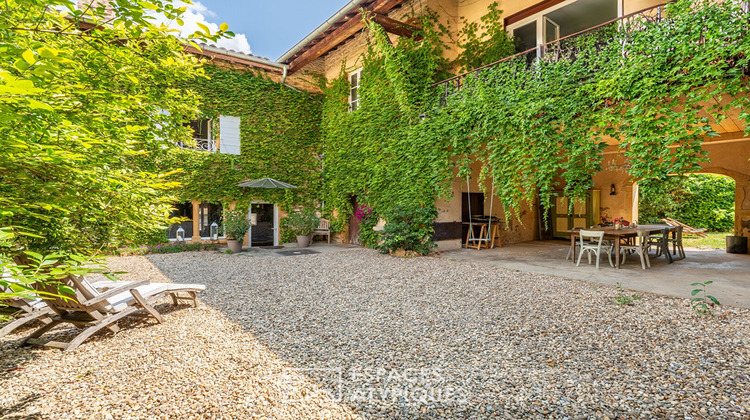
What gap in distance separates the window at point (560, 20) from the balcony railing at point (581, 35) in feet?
1.52

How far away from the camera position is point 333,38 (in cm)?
908

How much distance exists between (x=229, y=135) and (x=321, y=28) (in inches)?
158

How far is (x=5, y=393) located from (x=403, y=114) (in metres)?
7.52

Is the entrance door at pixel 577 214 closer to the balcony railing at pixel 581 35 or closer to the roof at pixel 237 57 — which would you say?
the balcony railing at pixel 581 35

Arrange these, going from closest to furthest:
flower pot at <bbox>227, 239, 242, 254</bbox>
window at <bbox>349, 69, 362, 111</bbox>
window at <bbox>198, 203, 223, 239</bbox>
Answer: flower pot at <bbox>227, 239, 242, 254</bbox> → window at <bbox>198, 203, 223, 239</bbox> → window at <bbox>349, 69, 362, 111</bbox>

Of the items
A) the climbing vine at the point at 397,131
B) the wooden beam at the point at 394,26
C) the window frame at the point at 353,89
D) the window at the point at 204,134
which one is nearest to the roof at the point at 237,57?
the window at the point at 204,134

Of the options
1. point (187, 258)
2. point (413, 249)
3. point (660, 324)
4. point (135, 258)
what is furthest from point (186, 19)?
point (135, 258)

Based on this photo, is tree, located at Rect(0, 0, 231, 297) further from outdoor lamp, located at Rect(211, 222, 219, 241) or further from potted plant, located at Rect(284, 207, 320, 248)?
outdoor lamp, located at Rect(211, 222, 219, 241)

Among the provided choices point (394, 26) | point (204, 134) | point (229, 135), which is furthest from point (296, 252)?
point (394, 26)

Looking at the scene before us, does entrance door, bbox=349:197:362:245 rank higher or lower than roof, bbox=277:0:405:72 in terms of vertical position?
lower

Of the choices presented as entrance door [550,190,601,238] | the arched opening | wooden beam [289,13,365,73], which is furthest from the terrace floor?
wooden beam [289,13,365,73]

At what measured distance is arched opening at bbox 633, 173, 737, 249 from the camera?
12.3 meters

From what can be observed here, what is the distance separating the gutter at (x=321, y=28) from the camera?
25.9ft

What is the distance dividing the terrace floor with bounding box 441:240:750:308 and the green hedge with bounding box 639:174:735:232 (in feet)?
14.2
